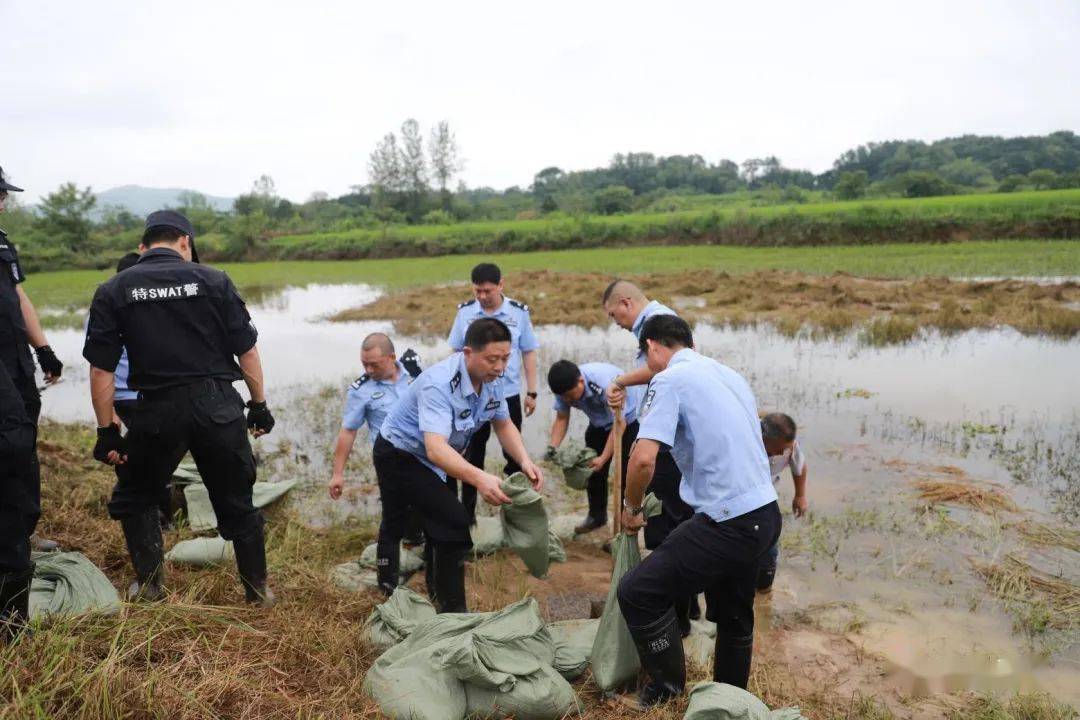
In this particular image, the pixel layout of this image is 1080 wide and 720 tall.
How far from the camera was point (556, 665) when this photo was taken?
10.0ft

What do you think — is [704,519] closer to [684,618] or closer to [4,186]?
[684,618]

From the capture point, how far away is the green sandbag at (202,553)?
4.09 metres

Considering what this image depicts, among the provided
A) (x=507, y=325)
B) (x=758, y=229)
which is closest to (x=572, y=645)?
(x=507, y=325)

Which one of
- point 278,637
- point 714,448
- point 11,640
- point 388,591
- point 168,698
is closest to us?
point 168,698

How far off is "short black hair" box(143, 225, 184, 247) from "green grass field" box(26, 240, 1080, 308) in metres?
16.3

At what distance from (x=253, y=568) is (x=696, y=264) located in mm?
19617

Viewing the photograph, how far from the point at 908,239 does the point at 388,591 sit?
82.1 ft

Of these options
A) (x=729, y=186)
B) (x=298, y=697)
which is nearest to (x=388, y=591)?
(x=298, y=697)

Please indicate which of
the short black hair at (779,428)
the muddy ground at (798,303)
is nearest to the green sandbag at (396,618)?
the short black hair at (779,428)

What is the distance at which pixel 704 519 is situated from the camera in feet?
9.03

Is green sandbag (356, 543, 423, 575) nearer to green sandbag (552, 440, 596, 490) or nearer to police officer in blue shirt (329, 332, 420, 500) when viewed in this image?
police officer in blue shirt (329, 332, 420, 500)

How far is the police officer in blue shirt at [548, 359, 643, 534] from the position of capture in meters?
4.68

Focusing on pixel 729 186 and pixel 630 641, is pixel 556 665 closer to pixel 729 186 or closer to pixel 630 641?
pixel 630 641

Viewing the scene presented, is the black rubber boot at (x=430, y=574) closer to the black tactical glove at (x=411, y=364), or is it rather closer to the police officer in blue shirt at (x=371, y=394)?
the police officer in blue shirt at (x=371, y=394)
